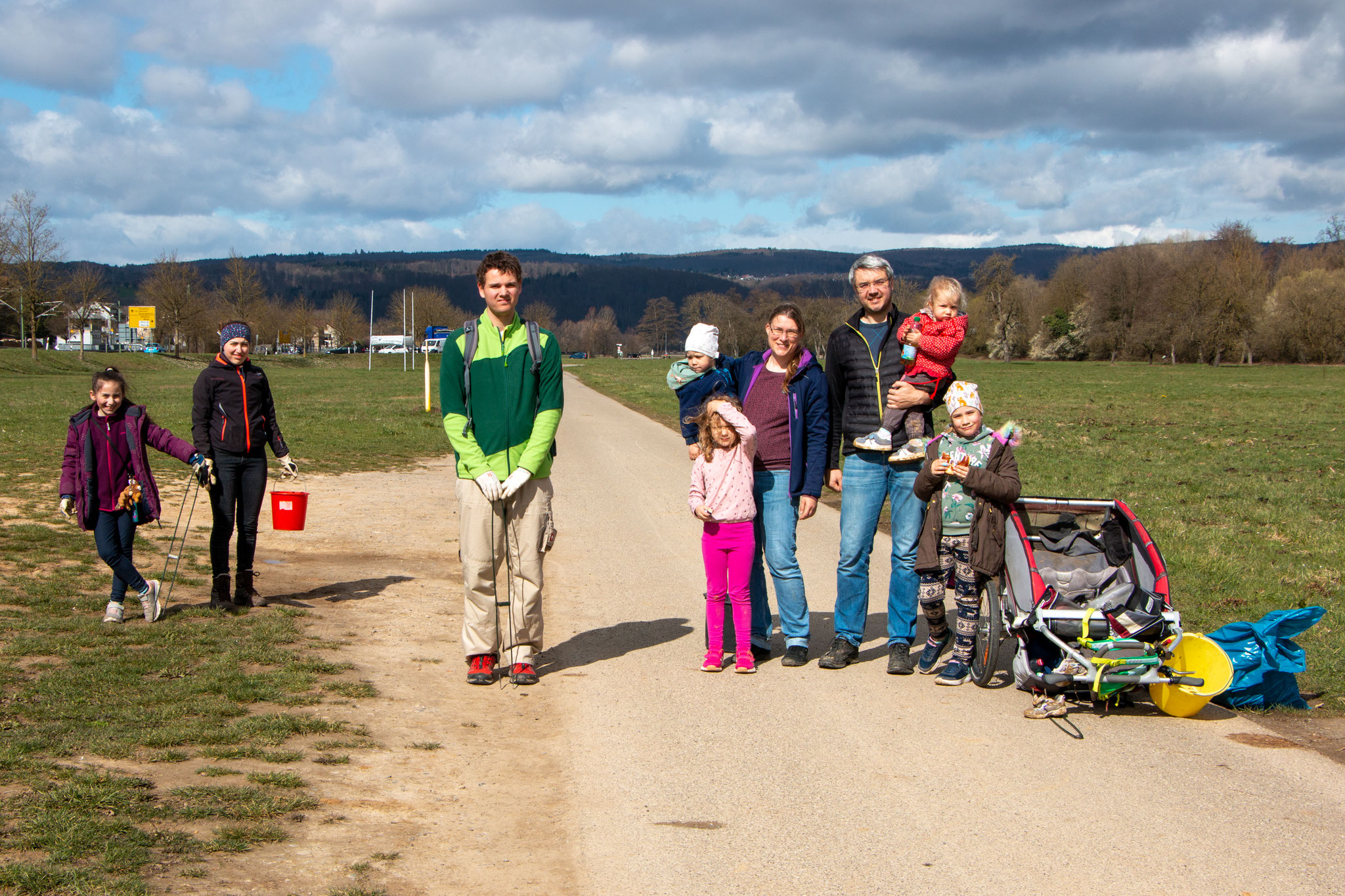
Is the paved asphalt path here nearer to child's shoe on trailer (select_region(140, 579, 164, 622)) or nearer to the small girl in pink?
the small girl in pink

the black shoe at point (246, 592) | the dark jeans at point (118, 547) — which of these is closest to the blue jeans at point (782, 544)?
the black shoe at point (246, 592)

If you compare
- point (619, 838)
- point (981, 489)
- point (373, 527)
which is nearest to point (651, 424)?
point (373, 527)

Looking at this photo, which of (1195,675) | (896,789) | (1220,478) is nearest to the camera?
(896,789)

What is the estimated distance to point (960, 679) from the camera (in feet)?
19.5

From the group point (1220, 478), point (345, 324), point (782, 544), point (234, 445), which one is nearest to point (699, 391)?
point (782, 544)

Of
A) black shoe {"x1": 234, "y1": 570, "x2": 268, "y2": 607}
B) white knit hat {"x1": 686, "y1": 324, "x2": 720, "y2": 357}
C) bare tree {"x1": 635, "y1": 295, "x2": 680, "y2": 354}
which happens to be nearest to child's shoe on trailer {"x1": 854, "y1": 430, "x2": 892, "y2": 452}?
white knit hat {"x1": 686, "y1": 324, "x2": 720, "y2": 357}

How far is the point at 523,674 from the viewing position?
19.6 ft

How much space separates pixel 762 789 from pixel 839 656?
191cm

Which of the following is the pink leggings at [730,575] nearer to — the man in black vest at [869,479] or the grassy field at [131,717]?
the man in black vest at [869,479]

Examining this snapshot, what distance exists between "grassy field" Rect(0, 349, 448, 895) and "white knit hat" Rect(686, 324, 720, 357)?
2.76 meters

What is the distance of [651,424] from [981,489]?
20861 millimetres

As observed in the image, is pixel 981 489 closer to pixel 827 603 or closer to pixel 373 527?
→ pixel 827 603

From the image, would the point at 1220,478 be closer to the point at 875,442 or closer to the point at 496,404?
the point at 875,442

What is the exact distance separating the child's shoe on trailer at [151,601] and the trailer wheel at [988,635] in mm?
5342
